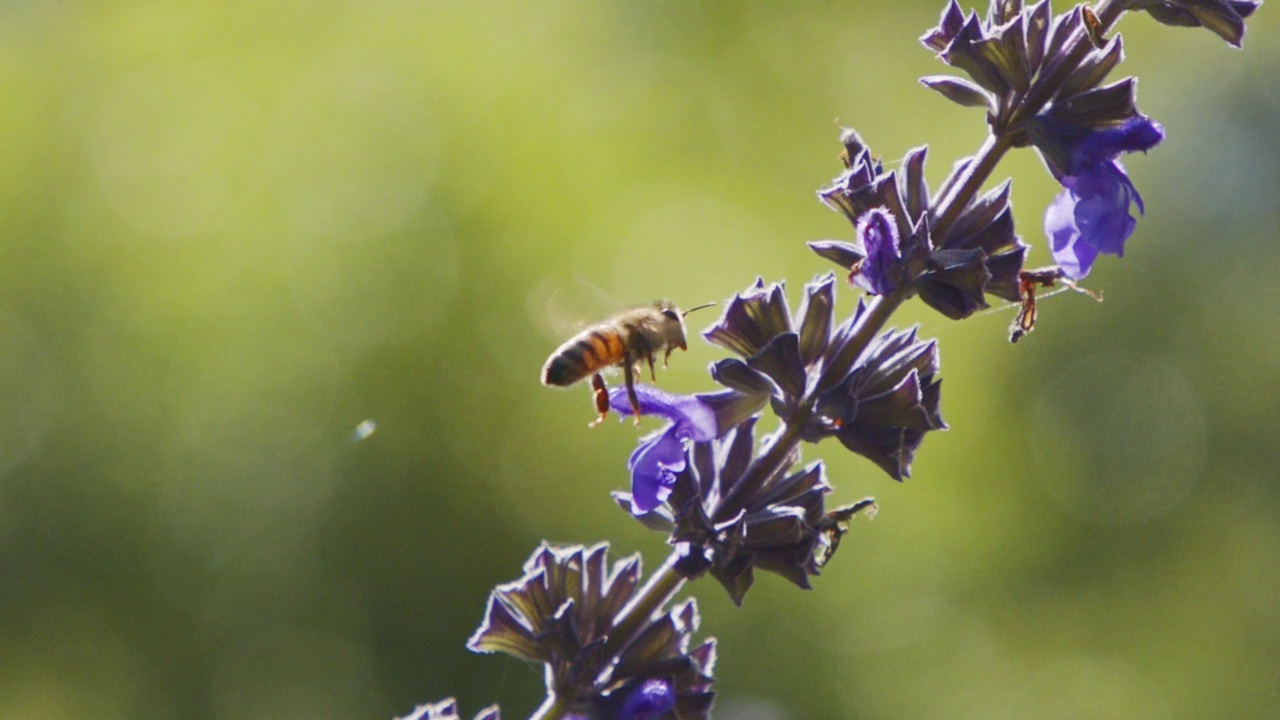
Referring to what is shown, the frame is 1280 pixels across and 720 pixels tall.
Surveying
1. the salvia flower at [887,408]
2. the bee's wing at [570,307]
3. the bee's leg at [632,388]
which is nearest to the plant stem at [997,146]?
the salvia flower at [887,408]

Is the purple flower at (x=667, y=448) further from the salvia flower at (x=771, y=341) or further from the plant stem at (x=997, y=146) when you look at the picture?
the plant stem at (x=997, y=146)

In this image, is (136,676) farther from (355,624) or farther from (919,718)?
(919,718)

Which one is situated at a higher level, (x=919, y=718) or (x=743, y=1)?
(x=743, y=1)

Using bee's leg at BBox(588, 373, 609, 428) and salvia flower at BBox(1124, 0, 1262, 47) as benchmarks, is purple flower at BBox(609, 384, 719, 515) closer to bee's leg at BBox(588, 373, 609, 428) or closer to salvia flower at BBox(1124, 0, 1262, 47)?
bee's leg at BBox(588, 373, 609, 428)

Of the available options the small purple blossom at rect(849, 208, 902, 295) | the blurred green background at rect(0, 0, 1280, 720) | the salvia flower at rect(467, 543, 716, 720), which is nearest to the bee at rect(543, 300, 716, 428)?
the salvia flower at rect(467, 543, 716, 720)

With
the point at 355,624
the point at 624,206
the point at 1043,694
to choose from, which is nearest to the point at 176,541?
the point at 355,624

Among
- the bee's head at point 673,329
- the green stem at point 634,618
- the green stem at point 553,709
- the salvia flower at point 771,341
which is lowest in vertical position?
the green stem at point 553,709

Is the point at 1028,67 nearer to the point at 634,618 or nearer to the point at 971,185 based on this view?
the point at 971,185
